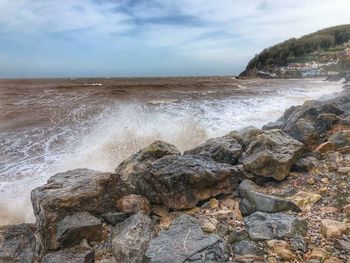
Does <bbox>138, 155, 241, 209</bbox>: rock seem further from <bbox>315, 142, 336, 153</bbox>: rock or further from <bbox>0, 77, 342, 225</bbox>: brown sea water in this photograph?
<bbox>0, 77, 342, 225</bbox>: brown sea water

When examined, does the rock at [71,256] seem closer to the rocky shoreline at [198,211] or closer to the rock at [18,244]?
the rocky shoreline at [198,211]

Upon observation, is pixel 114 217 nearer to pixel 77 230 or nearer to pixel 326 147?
pixel 77 230

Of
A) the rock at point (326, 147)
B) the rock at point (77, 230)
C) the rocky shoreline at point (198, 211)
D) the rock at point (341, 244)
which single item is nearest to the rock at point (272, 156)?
the rocky shoreline at point (198, 211)

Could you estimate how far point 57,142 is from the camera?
34.0 ft

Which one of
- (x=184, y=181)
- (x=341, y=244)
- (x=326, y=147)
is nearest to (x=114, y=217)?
(x=184, y=181)

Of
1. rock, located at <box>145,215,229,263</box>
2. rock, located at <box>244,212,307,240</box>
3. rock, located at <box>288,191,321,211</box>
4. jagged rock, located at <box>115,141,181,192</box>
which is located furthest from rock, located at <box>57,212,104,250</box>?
rock, located at <box>288,191,321,211</box>

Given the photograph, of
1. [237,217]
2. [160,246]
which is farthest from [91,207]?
[237,217]

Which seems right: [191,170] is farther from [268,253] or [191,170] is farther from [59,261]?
[59,261]

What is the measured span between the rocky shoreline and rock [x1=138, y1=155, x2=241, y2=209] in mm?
14

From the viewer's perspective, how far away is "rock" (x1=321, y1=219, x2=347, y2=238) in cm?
353

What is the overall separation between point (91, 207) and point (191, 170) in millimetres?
1410

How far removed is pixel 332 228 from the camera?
11.8 feet

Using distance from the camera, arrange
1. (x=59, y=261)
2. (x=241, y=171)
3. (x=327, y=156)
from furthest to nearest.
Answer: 1. (x=327, y=156)
2. (x=241, y=171)
3. (x=59, y=261)

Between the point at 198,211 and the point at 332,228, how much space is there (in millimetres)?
1622
